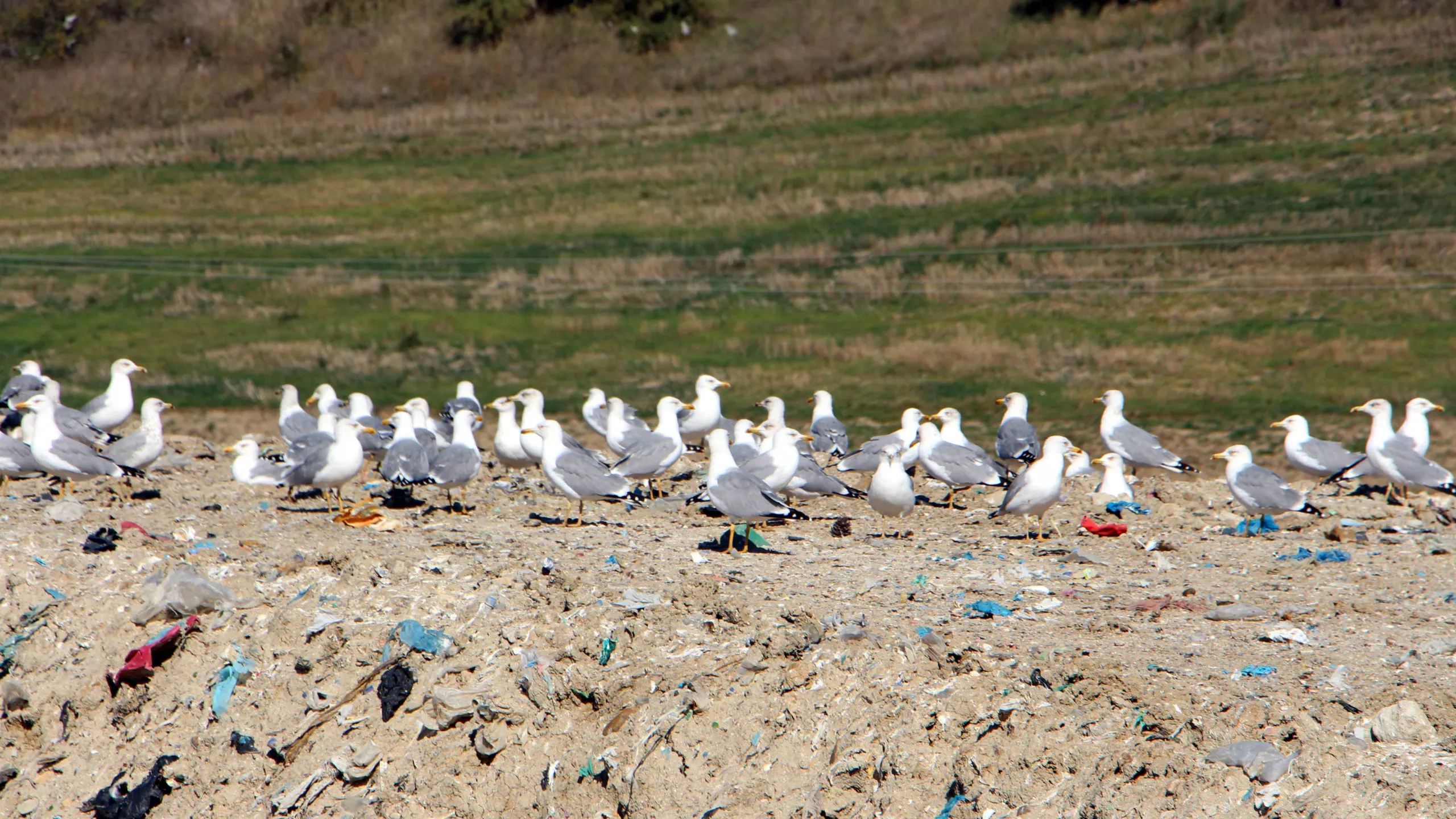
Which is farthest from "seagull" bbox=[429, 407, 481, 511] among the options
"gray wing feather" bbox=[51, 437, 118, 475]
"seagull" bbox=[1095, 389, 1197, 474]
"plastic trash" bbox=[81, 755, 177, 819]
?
"seagull" bbox=[1095, 389, 1197, 474]

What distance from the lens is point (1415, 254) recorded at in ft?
86.4

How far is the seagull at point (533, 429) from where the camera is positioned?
13898 millimetres

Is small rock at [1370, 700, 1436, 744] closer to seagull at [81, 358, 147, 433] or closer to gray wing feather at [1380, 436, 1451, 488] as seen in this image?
gray wing feather at [1380, 436, 1451, 488]

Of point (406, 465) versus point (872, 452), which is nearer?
point (406, 465)

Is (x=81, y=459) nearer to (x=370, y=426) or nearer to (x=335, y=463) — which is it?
(x=335, y=463)

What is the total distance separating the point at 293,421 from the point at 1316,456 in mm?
10667

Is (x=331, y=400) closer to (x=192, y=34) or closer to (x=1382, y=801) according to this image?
(x=1382, y=801)

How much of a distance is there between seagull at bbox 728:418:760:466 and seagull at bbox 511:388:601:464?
135 cm

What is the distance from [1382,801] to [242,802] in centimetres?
601

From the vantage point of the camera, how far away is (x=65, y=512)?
38.5 ft

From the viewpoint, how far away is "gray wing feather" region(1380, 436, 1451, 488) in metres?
13.5

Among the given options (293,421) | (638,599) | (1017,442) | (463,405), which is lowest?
(463,405)

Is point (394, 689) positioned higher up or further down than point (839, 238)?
higher up

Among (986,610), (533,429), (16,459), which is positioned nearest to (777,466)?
(533,429)
